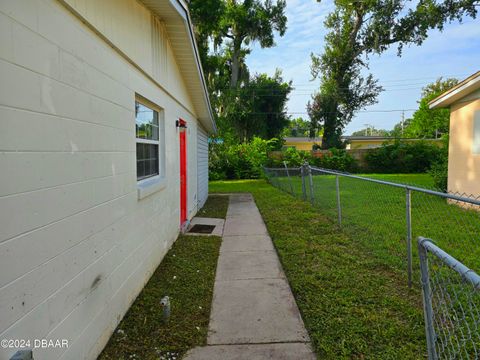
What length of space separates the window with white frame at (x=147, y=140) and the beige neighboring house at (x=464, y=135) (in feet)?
26.3

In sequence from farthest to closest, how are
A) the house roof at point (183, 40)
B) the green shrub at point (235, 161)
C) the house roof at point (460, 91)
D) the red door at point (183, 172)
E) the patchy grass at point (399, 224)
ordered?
the green shrub at point (235, 161)
the house roof at point (460, 91)
the red door at point (183, 172)
the patchy grass at point (399, 224)
the house roof at point (183, 40)

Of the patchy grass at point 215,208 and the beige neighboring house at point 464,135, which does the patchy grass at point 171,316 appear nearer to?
the patchy grass at point 215,208

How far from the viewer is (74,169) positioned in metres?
2.29

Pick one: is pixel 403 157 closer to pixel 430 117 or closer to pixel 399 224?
pixel 399 224

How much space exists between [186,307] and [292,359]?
1380 mm

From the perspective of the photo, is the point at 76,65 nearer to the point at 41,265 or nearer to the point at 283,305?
the point at 41,265

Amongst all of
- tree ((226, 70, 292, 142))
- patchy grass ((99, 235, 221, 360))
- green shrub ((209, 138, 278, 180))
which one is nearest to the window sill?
patchy grass ((99, 235, 221, 360))

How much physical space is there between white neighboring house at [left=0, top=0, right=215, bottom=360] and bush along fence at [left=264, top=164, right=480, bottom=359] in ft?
7.40

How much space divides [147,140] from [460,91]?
28.4 feet

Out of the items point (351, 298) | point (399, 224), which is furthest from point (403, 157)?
point (351, 298)

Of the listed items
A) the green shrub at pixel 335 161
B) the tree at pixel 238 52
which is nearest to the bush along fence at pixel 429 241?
the green shrub at pixel 335 161

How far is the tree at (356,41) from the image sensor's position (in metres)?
26.5

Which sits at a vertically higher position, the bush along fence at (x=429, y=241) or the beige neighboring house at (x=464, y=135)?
the beige neighboring house at (x=464, y=135)

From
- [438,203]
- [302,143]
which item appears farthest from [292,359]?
[302,143]
